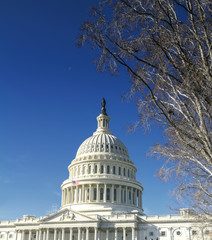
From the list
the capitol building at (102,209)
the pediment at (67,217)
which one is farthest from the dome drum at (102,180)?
the pediment at (67,217)

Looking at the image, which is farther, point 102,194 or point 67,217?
point 102,194

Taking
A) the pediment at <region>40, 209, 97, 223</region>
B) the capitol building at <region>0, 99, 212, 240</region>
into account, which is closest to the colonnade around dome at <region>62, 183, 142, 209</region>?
the capitol building at <region>0, 99, 212, 240</region>

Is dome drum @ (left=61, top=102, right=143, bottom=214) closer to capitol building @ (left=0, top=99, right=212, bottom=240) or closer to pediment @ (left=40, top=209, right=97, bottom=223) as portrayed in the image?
capitol building @ (left=0, top=99, right=212, bottom=240)

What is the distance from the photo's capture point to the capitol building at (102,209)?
85.6 metres

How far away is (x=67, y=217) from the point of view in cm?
8850

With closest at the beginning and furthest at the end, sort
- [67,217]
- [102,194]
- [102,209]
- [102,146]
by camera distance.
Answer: [67,217] → [102,209] → [102,194] → [102,146]

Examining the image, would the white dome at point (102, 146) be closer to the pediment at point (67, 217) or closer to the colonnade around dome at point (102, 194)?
the colonnade around dome at point (102, 194)

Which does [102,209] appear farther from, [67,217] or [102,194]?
[67,217]

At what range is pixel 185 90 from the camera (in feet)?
58.6

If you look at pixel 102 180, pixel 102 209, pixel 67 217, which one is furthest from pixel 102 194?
pixel 67 217

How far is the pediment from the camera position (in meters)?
87.2

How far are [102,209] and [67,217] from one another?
12.6m

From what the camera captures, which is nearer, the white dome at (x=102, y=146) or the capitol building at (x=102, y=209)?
the capitol building at (x=102, y=209)

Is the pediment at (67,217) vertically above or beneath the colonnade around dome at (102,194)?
beneath
